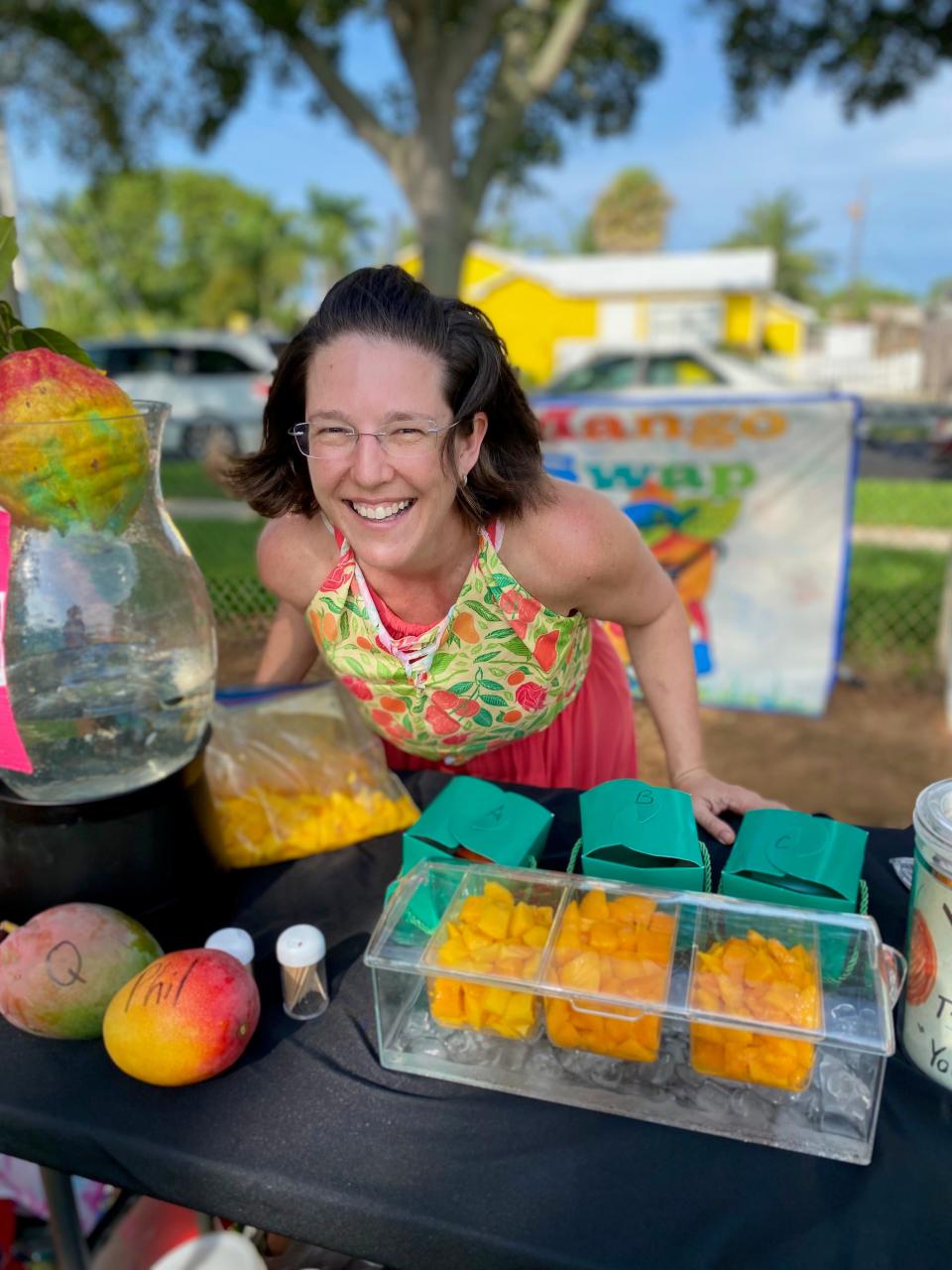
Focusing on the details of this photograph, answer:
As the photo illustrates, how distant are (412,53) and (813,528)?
6.06m

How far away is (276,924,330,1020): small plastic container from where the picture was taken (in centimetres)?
124

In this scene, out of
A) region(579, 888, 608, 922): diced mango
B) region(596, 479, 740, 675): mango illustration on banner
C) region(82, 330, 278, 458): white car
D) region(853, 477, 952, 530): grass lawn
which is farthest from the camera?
region(82, 330, 278, 458): white car

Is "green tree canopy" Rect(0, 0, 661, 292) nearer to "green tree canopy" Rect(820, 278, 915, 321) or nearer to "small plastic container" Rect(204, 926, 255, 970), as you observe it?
"small plastic container" Rect(204, 926, 255, 970)

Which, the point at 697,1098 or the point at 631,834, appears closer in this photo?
the point at 697,1098

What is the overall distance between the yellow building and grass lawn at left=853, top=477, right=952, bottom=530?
64.1 ft

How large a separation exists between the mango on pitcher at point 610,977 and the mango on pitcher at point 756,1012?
0.16ft

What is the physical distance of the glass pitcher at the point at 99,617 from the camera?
1331 mm

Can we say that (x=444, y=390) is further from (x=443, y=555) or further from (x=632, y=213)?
(x=632, y=213)

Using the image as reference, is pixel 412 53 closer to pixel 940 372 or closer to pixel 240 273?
pixel 940 372

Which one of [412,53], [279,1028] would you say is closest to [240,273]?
[412,53]

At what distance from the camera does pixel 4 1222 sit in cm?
165

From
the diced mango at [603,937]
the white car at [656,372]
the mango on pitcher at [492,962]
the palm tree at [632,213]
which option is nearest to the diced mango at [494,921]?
the mango on pitcher at [492,962]

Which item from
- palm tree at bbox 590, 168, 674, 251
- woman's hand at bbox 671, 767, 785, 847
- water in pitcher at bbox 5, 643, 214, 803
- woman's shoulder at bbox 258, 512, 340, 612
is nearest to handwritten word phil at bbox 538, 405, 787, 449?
woman's shoulder at bbox 258, 512, 340, 612

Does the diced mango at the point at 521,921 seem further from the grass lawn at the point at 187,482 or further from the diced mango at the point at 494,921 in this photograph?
the grass lawn at the point at 187,482
